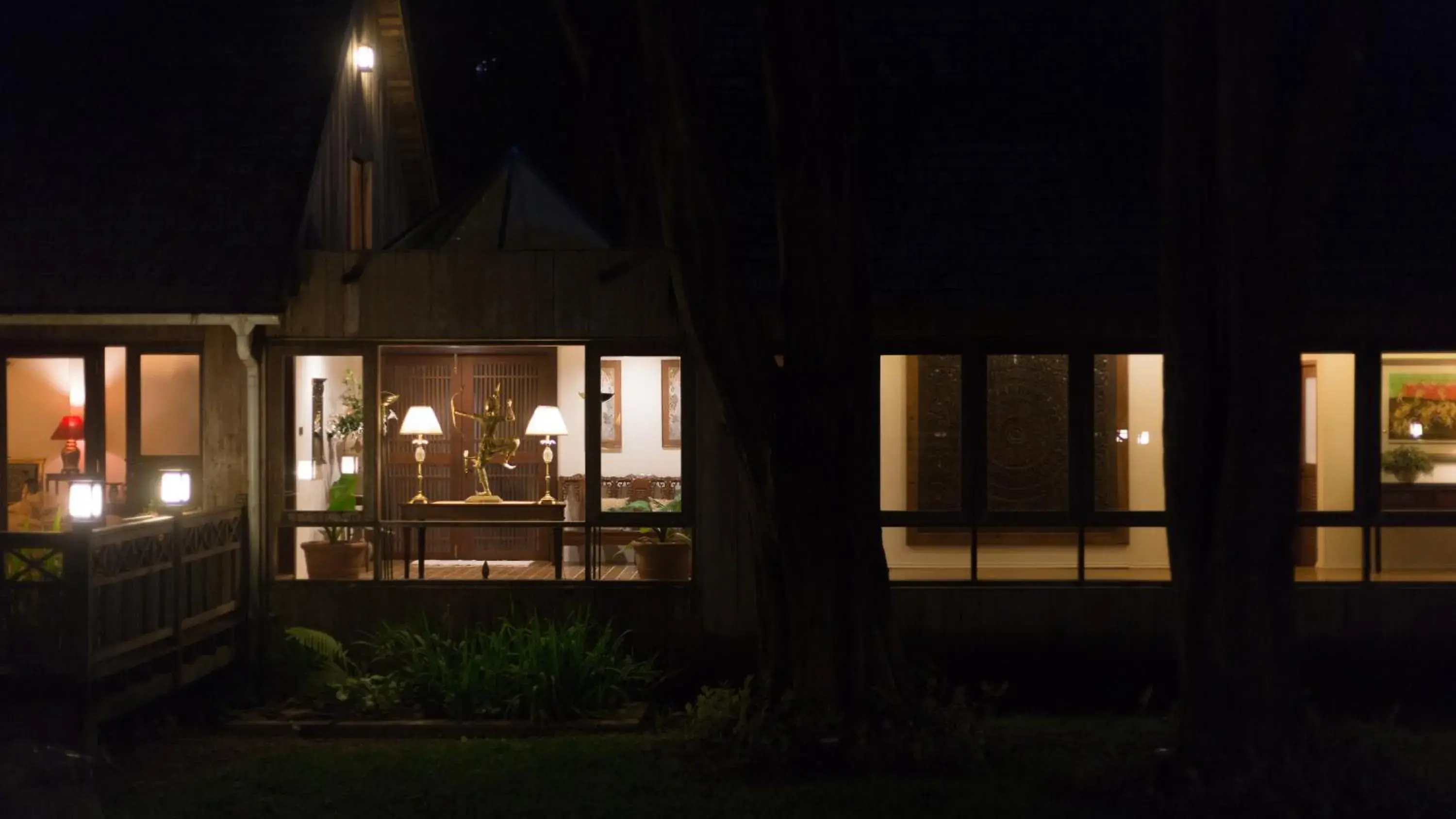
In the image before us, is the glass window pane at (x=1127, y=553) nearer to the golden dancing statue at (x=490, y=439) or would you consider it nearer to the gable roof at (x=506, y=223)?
the gable roof at (x=506, y=223)

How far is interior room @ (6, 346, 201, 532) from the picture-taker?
13.2 metres

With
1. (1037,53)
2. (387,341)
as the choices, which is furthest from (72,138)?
(1037,53)

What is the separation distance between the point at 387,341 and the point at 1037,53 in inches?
266

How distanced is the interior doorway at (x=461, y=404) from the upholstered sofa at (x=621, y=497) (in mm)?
1619

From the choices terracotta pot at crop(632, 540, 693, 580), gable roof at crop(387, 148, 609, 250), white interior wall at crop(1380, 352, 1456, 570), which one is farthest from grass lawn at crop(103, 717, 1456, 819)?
gable roof at crop(387, 148, 609, 250)

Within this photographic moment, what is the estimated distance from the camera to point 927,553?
13648mm

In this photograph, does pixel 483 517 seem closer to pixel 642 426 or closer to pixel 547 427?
pixel 547 427

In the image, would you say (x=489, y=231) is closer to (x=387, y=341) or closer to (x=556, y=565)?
(x=387, y=341)

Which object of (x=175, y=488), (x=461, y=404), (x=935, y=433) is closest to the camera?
(x=175, y=488)

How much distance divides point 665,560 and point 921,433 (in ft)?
8.25

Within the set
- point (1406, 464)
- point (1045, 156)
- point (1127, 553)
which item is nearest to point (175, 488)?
point (1045, 156)

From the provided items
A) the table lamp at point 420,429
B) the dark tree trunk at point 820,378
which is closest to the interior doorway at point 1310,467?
the dark tree trunk at point 820,378

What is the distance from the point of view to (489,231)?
47.4 ft

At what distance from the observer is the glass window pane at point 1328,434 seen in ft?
44.7
